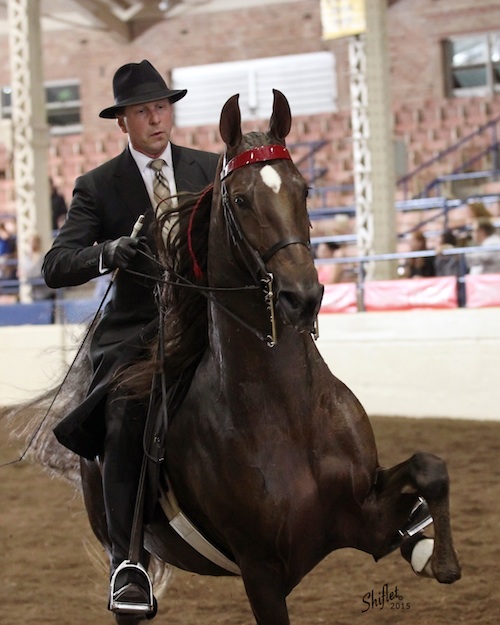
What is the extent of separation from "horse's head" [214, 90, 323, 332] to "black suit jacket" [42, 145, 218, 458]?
2.24ft

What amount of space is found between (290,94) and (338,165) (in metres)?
3.77

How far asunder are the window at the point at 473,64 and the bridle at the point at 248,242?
783 inches

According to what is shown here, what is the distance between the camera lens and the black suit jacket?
382 centimetres

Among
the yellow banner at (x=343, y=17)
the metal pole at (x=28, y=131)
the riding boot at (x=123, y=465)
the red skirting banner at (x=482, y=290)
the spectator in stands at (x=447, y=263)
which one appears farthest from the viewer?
the metal pole at (x=28, y=131)

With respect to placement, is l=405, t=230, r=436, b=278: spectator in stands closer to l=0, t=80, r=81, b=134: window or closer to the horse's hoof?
the horse's hoof

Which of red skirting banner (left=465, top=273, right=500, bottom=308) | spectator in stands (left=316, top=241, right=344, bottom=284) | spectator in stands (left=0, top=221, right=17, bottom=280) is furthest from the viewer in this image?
spectator in stands (left=0, top=221, right=17, bottom=280)

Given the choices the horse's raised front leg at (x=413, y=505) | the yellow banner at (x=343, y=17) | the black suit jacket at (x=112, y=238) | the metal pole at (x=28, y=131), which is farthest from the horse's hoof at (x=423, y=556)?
→ the metal pole at (x=28, y=131)

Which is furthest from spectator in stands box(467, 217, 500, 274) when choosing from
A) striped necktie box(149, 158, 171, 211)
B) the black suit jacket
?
striped necktie box(149, 158, 171, 211)

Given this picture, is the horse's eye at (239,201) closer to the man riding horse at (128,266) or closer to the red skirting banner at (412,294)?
the man riding horse at (128,266)

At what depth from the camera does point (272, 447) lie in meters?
3.31

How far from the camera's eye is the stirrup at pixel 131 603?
3.65m

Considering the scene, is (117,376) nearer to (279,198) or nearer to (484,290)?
(279,198)

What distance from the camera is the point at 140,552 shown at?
377 cm

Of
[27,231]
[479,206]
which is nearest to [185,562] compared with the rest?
[479,206]
